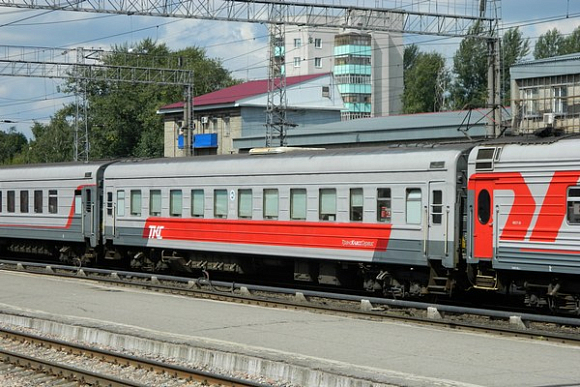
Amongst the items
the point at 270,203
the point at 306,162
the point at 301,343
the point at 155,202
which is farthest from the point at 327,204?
the point at 301,343

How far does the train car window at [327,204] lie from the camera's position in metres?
20.9

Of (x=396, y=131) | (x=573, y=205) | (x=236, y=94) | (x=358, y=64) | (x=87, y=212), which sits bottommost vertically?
(x=87, y=212)

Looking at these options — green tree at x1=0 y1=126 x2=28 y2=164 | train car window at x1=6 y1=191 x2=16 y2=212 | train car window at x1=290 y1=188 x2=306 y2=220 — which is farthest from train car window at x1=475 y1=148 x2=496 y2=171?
green tree at x1=0 y1=126 x2=28 y2=164

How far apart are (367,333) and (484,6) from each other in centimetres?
2135

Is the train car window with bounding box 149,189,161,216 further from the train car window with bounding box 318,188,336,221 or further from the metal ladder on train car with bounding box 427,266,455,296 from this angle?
the metal ladder on train car with bounding box 427,266,455,296

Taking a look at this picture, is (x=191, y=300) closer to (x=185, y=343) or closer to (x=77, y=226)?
(x=185, y=343)

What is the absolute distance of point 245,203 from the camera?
Answer: 76.0 ft

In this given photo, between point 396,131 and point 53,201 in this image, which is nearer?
point 53,201

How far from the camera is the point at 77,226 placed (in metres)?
29.0

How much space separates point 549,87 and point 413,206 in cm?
3150

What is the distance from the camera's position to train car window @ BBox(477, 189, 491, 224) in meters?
17.8

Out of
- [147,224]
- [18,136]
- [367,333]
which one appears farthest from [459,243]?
[18,136]

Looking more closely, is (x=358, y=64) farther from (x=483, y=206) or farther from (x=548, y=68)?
(x=483, y=206)

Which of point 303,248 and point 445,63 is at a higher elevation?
point 445,63
